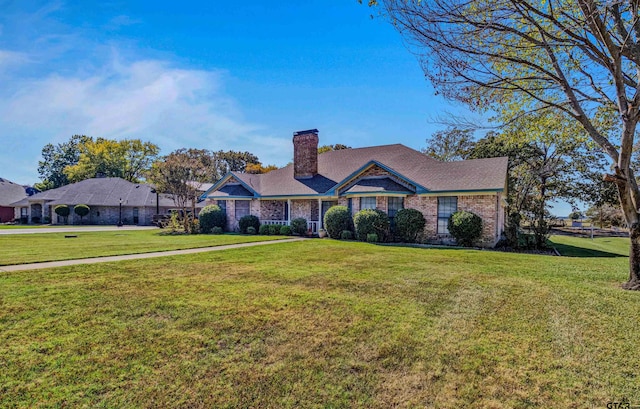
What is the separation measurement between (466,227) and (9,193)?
184 feet

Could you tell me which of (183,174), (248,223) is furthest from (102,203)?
(248,223)

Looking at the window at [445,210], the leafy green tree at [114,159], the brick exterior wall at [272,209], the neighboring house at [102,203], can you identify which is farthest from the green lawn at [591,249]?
the leafy green tree at [114,159]

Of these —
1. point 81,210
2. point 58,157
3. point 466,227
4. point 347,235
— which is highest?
point 58,157

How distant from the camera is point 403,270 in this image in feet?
28.9

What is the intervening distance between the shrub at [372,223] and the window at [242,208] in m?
9.42

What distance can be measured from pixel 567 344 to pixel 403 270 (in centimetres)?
455

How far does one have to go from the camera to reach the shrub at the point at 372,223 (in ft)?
54.3

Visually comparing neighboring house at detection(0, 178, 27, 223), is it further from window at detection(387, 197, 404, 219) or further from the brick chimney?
window at detection(387, 197, 404, 219)

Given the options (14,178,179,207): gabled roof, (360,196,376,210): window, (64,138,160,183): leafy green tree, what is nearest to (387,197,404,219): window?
(360,196,376,210): window

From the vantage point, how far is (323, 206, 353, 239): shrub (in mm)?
17891

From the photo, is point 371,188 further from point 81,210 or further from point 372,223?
point 81,210

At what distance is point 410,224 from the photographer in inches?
642

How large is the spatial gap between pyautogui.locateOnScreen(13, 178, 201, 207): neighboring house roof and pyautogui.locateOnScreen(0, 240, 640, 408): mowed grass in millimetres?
31473

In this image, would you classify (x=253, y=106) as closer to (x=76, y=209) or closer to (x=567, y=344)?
(x=567, y=344)
